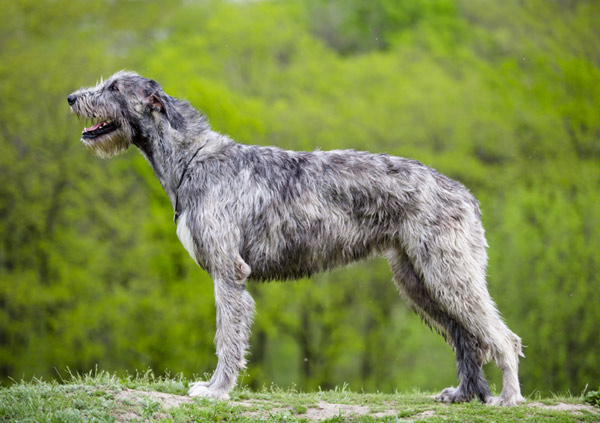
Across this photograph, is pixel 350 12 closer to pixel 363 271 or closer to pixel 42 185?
pixel 363 271

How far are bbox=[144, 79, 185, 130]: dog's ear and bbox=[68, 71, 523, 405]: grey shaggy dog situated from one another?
1cm

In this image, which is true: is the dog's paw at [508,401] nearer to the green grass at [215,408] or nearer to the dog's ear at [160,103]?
the green grass at [215,408]

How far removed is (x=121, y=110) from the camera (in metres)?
7.04

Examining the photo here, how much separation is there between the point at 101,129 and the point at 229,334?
253cm

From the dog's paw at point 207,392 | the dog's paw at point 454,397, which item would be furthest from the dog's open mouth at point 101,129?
the dog's paw at point 454,397

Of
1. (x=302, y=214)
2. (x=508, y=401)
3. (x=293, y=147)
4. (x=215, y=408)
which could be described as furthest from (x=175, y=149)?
(x=293, y=147)

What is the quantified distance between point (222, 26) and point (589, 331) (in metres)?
17.3

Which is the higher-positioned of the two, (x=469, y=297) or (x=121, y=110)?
(x=121, y=110)

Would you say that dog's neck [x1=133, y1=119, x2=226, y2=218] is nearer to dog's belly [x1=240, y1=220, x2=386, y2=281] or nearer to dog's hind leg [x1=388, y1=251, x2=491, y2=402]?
dog's belly [x1=240, y1=220, x2=386, y2=281]

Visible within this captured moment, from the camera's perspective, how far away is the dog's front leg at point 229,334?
6.54 meters

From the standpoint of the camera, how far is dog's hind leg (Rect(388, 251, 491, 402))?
277 inches

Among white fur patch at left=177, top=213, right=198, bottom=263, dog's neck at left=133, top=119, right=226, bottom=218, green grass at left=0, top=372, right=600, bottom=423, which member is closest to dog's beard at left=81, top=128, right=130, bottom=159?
dog's neck at left=133, top=119, right=226, bottom=218

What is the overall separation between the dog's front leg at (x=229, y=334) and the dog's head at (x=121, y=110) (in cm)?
180

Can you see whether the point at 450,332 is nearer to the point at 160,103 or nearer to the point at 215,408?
the point at 215,408
